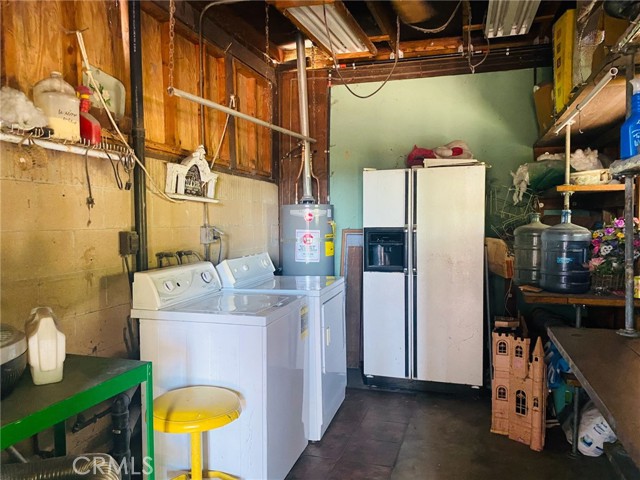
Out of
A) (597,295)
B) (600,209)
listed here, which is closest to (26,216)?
(597,295)

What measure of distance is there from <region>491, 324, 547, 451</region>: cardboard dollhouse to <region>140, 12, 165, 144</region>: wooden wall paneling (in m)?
2.45

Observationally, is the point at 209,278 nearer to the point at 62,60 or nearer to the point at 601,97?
the point at 62,60

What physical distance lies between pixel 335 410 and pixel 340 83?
282cm

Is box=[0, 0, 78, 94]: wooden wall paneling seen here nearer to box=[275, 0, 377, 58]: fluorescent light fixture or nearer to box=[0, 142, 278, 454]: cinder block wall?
box=[0, 142, 278, 454]: cinder block wall

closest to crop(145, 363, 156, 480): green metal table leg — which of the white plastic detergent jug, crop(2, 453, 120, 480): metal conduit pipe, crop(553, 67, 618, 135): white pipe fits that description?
crop(2, 453, 120, 480): metal conduit pipe

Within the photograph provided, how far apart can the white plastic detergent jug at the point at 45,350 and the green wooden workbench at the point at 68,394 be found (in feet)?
0.09

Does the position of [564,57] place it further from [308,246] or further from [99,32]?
[99,32]

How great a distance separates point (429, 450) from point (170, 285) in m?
1.83

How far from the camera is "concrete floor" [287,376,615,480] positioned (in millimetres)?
2406

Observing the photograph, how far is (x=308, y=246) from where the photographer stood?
3.60 m

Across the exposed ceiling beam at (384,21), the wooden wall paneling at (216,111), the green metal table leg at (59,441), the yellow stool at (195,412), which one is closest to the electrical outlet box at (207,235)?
the wooden wall paneling at (216,111)

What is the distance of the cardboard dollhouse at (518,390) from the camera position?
2.62m

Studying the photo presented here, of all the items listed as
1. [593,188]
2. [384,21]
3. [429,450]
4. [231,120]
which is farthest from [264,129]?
[429,450]

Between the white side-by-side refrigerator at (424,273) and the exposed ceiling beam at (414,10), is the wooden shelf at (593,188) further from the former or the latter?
the exposed ceiling beam at (414,10)
